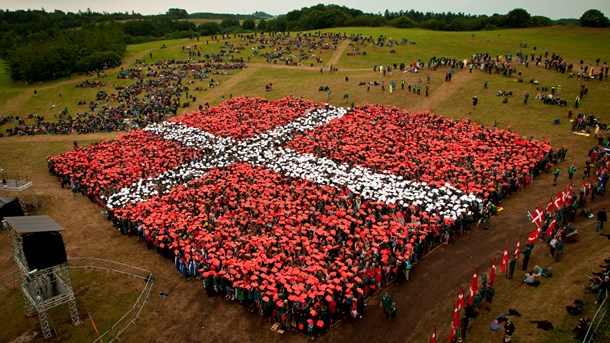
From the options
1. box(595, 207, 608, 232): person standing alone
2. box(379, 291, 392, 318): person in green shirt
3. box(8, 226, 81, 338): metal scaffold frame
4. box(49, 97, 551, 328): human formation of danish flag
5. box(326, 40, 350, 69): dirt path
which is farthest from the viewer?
box(326, 40, 350, 69): dirt path

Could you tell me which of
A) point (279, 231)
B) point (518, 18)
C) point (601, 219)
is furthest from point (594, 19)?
point (279, 231)

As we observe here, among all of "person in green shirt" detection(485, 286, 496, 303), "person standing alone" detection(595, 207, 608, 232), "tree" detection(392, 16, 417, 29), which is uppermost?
"tree" detection(392, 16, 417, 29)

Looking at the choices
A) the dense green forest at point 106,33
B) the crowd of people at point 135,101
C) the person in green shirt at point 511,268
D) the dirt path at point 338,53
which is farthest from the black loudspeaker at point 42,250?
the dense green forest at point 106,33

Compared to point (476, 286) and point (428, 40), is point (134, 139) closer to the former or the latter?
point (476, 286)

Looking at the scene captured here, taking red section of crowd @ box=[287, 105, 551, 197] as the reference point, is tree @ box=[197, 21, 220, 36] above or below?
above

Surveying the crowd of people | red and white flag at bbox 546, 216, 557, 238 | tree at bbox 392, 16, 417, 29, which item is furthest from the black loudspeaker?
tree at bbox 392, 16, 417, 29

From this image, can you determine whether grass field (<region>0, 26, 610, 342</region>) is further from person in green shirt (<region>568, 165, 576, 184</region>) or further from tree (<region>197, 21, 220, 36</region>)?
tree (<region>197, 21, 220, 36</region>)

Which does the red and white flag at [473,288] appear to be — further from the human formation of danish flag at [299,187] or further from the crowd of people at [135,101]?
the crowd of people at [135,101]
